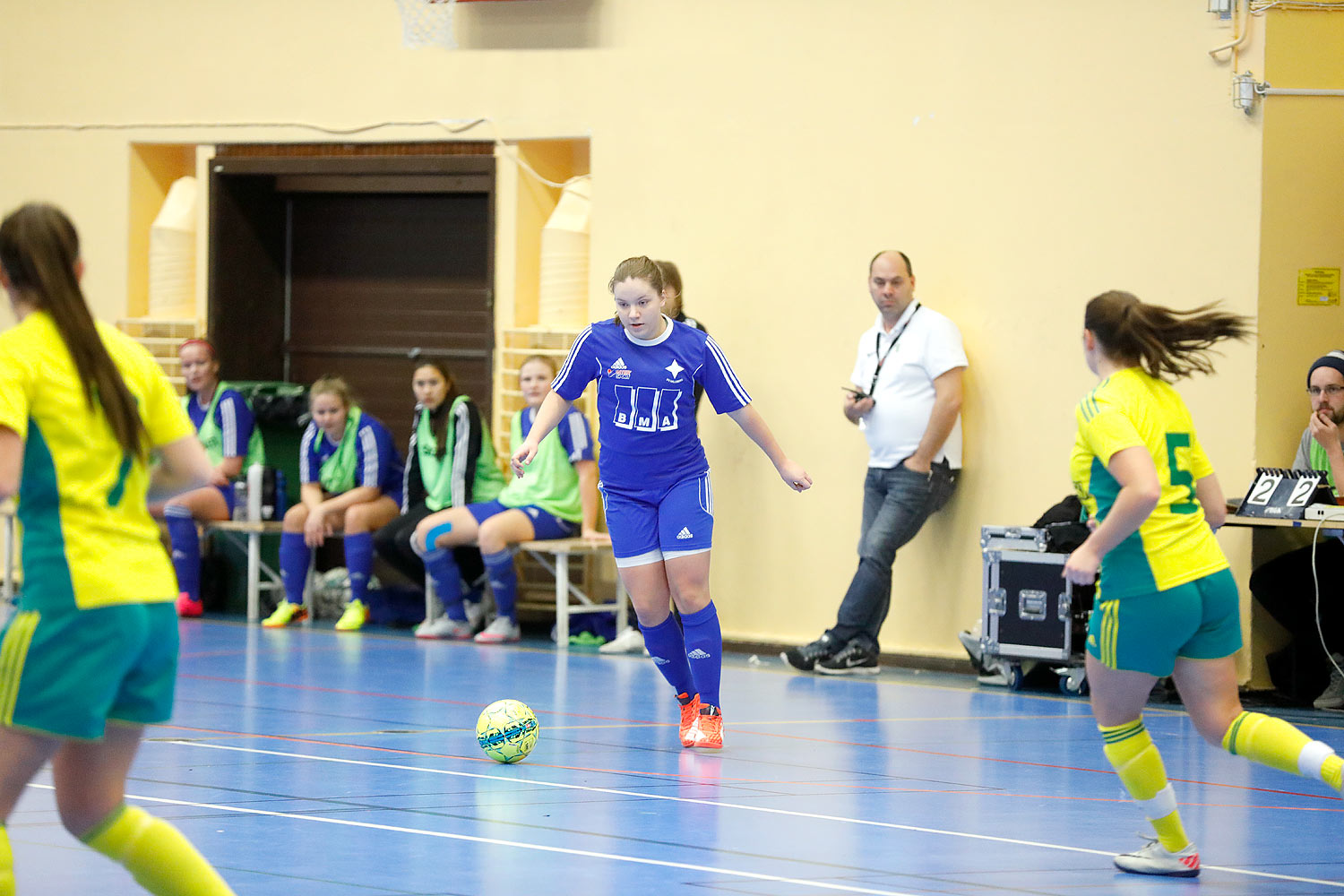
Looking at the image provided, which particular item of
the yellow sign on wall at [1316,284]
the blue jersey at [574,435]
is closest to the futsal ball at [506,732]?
the blue jersey at [574,435]

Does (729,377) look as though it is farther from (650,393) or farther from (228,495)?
(228,495)

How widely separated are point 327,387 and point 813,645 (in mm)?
3952

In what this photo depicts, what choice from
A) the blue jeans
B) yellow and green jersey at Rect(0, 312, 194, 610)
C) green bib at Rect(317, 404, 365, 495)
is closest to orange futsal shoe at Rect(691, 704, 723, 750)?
the blue jeans

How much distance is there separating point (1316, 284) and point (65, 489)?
7025mm

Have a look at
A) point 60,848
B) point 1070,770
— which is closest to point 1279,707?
point 1070,770

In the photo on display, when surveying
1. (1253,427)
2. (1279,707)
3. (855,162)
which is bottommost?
(1279,707)

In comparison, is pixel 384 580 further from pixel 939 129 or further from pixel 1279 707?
pixel 1279 707

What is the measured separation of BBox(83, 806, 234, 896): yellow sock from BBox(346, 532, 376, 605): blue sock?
25.5ft

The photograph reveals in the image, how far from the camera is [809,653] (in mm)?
9375

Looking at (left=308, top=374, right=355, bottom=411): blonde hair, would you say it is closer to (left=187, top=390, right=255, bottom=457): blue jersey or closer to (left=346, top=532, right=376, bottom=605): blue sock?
(left=187, top=390, right=255, bottom=457): blue jersey

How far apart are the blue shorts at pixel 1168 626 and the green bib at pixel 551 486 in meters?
6.24

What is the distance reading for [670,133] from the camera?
415 inches

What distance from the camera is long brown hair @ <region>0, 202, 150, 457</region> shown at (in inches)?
129

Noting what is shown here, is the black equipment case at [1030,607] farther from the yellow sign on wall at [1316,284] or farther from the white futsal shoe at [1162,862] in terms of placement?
the white futsal shoe at [1162,862]
